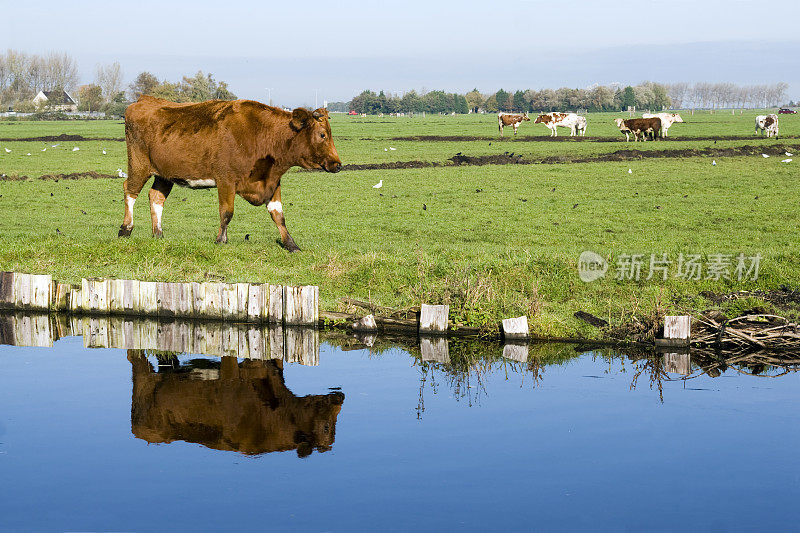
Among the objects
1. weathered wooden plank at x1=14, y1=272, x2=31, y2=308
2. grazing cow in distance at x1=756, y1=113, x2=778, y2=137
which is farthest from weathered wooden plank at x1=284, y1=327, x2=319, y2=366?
grazing cow in distance at x1=756, y1=113, x2=778, y2=137

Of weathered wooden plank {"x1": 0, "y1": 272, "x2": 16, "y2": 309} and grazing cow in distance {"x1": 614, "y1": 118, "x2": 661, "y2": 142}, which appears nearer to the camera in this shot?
weathered wooden plank {"x1": 0, "y1": 272, "x2": 16, "y2": 309}

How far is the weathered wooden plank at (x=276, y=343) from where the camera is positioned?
1469cm

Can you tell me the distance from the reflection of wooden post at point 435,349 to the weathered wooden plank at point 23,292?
25.1ft

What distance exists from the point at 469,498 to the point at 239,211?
68.0 feet

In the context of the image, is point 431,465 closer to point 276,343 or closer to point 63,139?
point 276,343

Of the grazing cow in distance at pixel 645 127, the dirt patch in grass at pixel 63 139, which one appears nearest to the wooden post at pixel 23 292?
the grazing cow in distance at pixel 645 127

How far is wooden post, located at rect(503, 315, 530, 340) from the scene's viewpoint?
15484mm

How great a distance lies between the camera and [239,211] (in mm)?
28562

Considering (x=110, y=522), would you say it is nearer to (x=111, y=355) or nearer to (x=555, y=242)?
(x=111, y=355)

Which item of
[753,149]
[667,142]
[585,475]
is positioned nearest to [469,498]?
[585,475]

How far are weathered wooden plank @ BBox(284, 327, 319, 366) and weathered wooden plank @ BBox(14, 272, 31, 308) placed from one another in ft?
17.3

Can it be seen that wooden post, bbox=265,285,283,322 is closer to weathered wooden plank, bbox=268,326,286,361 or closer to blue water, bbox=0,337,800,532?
weathered wooden plank, bbox=268,326,286,361

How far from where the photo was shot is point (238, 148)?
62.8 feet

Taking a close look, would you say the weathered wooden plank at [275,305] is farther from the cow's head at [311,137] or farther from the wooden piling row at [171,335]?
the cow's head at [311,137]
